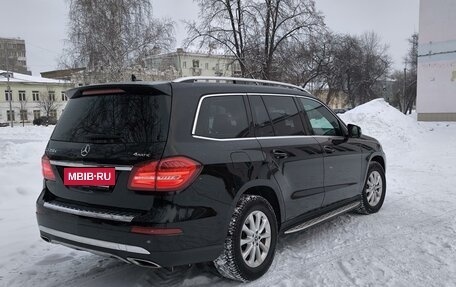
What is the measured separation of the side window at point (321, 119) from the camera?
5016 millimetres

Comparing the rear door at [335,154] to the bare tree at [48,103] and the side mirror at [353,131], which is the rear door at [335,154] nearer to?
the side mirror at [353,131]

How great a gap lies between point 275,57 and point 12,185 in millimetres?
20156

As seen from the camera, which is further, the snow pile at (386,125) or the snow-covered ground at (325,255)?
the snow pile at (386,125)

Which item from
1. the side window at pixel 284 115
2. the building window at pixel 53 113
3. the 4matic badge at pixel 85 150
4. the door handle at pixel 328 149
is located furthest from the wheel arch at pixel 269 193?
the building window at pixel 53 113

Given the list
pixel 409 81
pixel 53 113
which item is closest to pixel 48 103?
pixel 53 113

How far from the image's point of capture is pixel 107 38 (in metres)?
26.7

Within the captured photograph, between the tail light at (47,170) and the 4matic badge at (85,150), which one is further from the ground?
the 4matic badge at (85,150)

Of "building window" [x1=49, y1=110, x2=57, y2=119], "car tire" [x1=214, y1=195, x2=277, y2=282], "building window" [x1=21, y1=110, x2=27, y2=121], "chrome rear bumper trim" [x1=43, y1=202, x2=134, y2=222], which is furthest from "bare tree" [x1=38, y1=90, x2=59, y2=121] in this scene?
"car tire" [x1=214, y1=195, x2=277, y2=282]

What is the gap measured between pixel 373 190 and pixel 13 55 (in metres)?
86.9

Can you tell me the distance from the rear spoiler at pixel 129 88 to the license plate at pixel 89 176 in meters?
0.68

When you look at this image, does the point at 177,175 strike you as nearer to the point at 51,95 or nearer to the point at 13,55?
the point at 51,95

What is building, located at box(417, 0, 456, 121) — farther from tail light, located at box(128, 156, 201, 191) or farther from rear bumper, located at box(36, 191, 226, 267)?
tail light, located at box(128, 156, 201, 191)

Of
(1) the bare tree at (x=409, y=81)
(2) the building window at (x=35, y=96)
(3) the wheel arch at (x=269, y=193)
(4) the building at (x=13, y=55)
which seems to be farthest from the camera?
(2) the building window at (x=35, y=96)

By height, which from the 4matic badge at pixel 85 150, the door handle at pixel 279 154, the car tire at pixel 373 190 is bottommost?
the car tire at pixel 373 190
